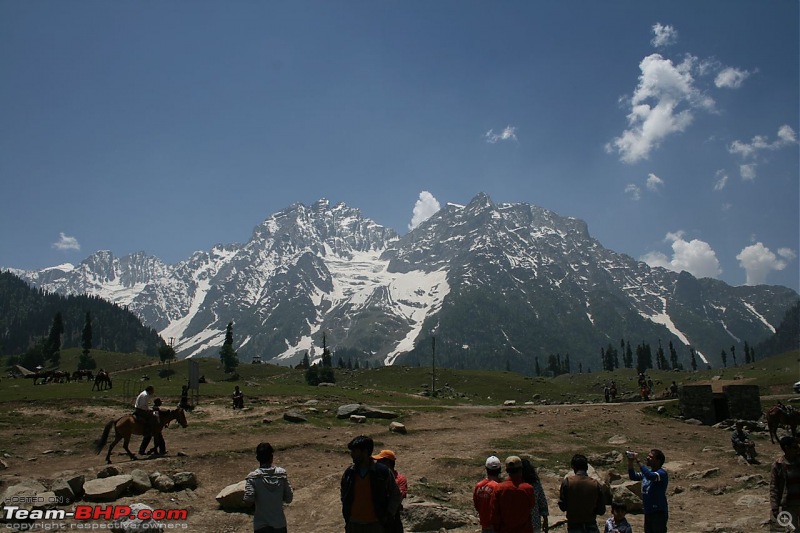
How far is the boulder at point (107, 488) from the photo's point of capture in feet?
53.9

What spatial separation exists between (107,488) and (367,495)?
11.6 metres

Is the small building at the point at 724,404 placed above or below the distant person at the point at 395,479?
below

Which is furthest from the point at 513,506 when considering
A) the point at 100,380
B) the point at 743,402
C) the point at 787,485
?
the point at 100,380

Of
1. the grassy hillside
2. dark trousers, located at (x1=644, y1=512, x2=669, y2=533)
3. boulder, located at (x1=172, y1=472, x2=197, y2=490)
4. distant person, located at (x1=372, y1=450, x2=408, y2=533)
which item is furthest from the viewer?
the grassy hillside

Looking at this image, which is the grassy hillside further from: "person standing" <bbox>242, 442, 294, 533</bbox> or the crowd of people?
the crowd of people

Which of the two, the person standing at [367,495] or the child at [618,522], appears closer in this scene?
the person standing at [367,495]

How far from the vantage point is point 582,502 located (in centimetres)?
1082

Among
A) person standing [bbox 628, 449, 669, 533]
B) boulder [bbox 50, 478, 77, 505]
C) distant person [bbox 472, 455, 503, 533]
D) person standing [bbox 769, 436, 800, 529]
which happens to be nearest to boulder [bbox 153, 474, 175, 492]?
boulder [bbox 50, 478, 77, 505]

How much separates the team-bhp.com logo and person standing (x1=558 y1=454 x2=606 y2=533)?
10.3 metres

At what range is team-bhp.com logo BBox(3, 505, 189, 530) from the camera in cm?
1393

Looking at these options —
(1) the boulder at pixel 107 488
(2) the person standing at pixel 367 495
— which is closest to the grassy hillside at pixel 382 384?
(1) the boulder at pixel 107 488

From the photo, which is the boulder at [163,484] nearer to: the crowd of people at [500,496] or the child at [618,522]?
the crowd of people at [500,496]

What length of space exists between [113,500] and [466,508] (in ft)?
38.4

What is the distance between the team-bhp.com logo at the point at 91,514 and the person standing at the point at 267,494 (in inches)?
196
